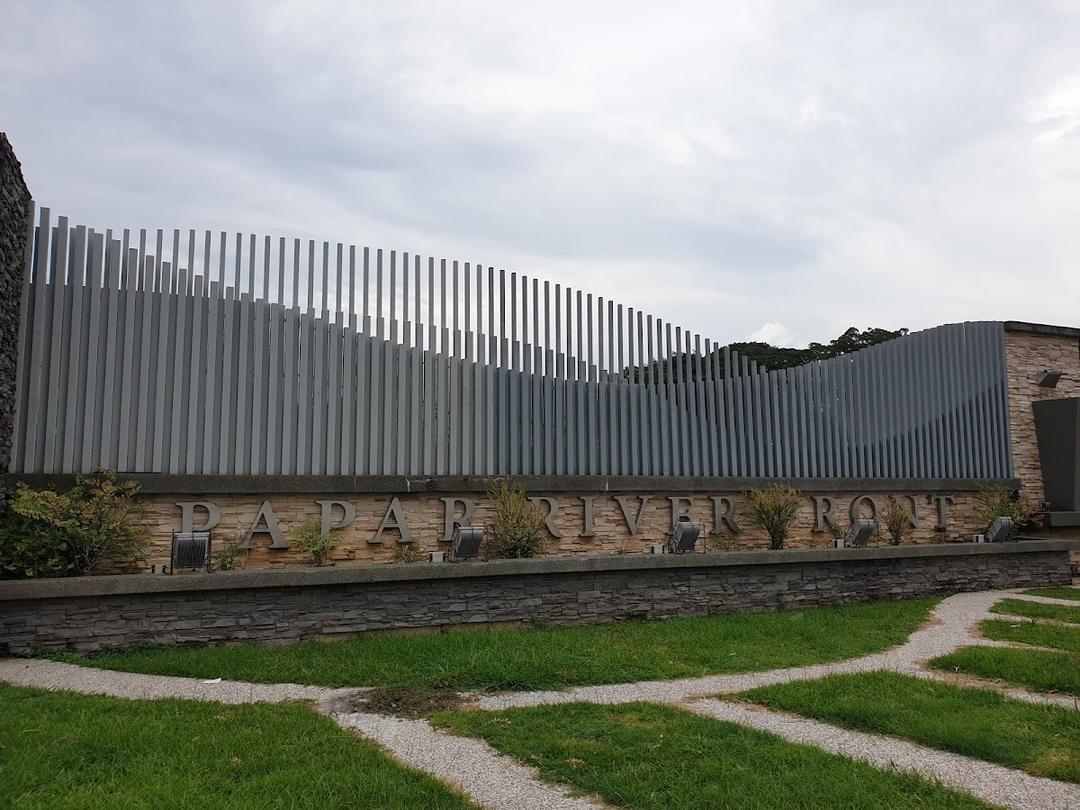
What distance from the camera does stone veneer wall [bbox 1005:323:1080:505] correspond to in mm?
16906

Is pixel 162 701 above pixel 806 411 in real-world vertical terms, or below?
below

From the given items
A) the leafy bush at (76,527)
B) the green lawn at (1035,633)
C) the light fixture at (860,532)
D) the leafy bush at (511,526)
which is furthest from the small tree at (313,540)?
the light fixture at (860,532)

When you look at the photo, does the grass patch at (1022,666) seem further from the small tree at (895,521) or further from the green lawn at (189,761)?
the green lawn at (189,761)

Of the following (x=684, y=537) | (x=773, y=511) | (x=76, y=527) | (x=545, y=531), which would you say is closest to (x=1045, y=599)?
(x=773, y=511)

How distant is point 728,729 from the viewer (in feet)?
18.7

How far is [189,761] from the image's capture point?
4.82 meters

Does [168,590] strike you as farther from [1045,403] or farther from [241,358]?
[1045,403]

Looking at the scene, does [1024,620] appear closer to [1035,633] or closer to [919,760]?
[1035,633]

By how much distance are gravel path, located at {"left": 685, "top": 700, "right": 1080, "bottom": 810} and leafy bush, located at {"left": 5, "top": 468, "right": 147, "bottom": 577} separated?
6.02 meters

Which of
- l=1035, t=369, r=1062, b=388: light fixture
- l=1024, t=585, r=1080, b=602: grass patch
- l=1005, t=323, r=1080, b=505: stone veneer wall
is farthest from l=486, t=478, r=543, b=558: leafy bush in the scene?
l=1035, t=369, r=1062, b=388: light fixture

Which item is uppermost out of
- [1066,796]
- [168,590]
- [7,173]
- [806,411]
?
[7,173]

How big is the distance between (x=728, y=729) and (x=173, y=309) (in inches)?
295

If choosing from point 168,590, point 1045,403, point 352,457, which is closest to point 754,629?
point 352,457

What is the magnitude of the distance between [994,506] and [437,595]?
11.4 meters
